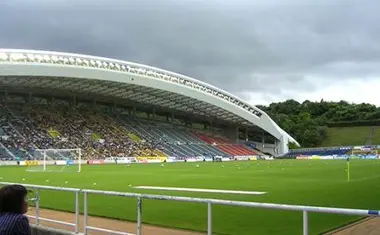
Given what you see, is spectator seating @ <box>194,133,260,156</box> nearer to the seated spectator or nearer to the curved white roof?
the curved white roof

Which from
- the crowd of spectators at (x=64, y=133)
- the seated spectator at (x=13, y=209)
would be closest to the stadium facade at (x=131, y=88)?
the crowd of spectators at (x=64, y=133)

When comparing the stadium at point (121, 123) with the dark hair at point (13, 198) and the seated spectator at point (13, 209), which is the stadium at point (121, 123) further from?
the dark hair at point (13, 198)

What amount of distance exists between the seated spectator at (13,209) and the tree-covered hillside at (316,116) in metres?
129

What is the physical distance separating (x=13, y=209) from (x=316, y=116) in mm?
168250

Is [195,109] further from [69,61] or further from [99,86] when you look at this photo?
[69,61]

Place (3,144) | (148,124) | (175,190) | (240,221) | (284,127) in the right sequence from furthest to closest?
(284,127), (148,124), (3,144), (175,190), (240,221)

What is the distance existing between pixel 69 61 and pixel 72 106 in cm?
2108

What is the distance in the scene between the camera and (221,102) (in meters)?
94.6

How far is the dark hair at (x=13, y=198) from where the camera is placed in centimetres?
434

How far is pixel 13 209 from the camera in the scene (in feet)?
14.6

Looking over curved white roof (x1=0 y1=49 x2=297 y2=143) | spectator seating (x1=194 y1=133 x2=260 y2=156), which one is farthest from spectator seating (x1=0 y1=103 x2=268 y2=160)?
curved white roof (x1=0 y1=49 x2=297 y2=143)

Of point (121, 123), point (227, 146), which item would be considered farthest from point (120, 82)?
point (227, 146)

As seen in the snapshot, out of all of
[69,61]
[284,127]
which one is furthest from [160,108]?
[284,127]

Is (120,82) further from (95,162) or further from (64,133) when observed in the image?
(64,133)
